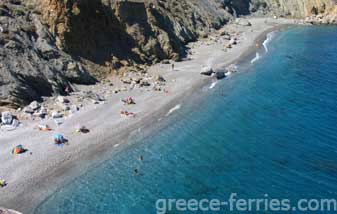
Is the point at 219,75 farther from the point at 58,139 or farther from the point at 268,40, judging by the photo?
the point at 268,40

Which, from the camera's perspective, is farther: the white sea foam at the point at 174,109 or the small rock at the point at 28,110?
the white sea foam at the point at 174,109

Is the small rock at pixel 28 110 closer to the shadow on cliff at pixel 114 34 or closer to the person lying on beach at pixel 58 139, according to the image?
the person lying on beach at pixel 58 139

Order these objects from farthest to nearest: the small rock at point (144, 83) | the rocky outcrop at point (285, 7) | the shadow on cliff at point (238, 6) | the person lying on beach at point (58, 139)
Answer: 1. the rocky outcrop at point (285, 7)
2. the shadow on cliff at point (238, 6)
3. the small rock at point (144, 83)
4. the person lying on beach at point (58, 139)

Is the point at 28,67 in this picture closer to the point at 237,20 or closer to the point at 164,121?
the point at 164,121

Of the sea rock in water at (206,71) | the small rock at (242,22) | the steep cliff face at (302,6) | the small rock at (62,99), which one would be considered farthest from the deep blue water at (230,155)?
the steep cliff face at (302,6)

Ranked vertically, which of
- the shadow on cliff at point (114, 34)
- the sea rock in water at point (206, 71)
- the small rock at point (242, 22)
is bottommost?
the small rock at point (242, 22)

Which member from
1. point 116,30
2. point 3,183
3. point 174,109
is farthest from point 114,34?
point 3,183

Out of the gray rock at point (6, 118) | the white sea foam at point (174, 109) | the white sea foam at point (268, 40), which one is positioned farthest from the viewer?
the white sea foam at point (268, 40)

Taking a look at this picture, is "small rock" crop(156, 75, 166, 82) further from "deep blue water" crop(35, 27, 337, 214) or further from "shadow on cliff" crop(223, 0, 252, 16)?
"shadow on cliff" crop(223, 0, 252, 16)

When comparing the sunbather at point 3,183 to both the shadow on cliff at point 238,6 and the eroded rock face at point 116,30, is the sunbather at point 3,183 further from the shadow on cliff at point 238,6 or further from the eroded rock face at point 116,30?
the shadow on cliff at point 238,6

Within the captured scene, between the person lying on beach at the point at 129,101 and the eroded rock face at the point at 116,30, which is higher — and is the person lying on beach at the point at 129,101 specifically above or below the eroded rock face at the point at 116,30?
below
